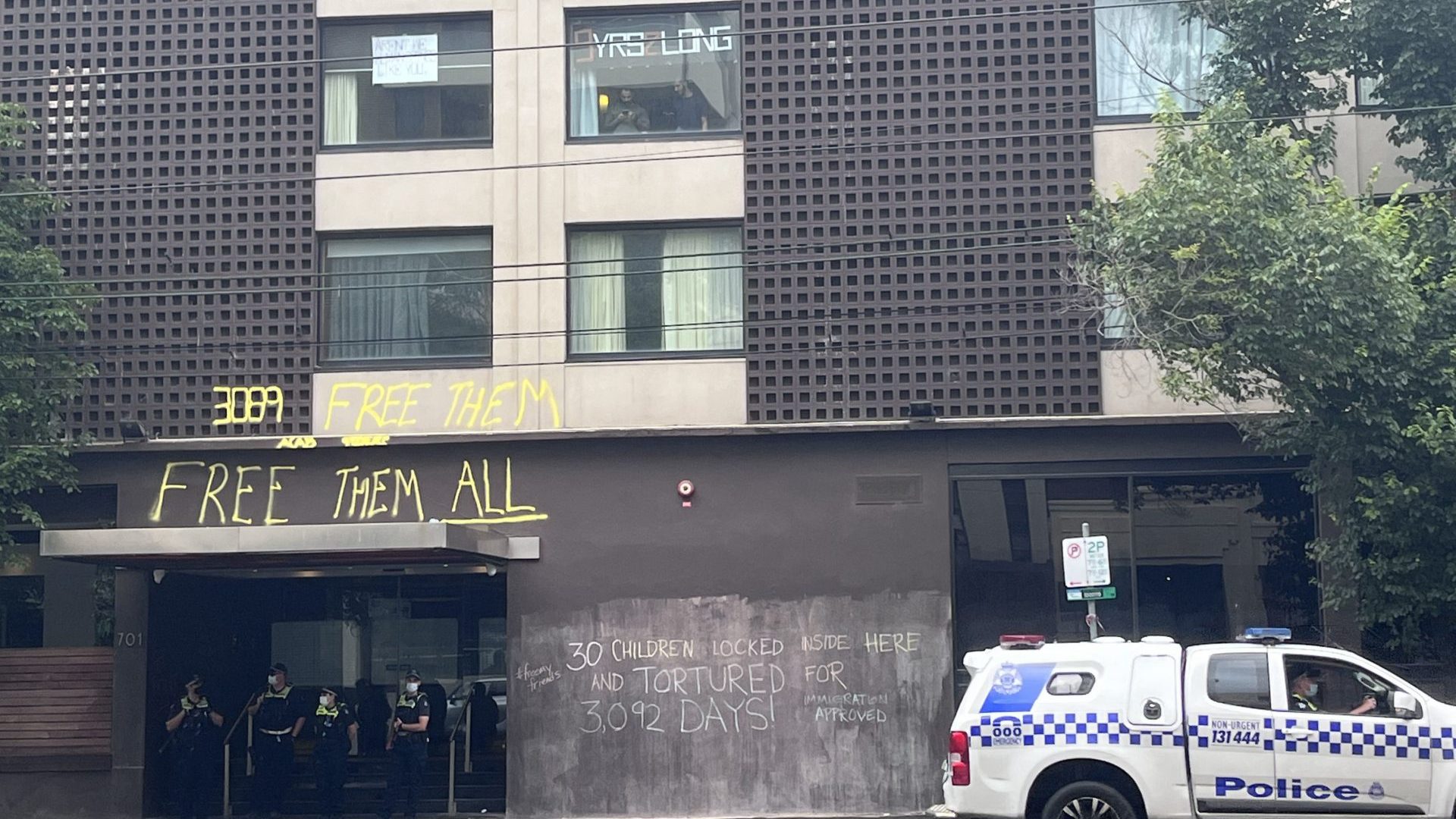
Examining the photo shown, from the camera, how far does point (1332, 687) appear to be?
13.2 meters

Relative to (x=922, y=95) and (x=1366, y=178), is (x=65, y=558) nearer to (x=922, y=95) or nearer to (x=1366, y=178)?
(x=922, y=95)

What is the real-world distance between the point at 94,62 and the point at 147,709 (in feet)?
24.8

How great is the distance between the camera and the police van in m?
12.9

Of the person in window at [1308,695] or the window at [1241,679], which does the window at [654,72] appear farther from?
the person in window at [1308,695]

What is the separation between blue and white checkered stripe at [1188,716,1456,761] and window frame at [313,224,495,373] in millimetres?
9260

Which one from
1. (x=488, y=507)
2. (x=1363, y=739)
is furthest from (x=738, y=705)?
(x=1363, y=739)

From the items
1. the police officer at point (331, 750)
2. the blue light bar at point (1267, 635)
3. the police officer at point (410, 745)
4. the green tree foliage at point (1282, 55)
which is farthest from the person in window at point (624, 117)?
the blue light bar at point (1267, 635)

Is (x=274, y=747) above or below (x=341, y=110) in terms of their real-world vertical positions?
below

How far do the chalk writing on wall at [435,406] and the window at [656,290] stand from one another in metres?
0.81

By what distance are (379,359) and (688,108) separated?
15.2 feet

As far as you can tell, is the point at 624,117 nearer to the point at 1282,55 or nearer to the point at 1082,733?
the point at 1282,55

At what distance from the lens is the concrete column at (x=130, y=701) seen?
18.3 metres

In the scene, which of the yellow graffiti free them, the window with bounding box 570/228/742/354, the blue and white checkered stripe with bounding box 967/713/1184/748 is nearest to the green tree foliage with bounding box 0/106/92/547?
the yellow graffiti free them

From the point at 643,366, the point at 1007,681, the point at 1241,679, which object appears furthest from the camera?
the point at 643,366
